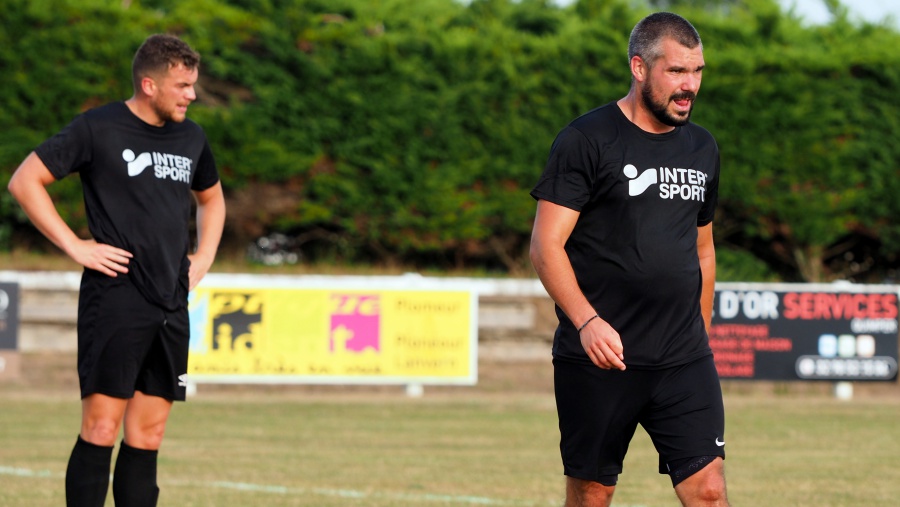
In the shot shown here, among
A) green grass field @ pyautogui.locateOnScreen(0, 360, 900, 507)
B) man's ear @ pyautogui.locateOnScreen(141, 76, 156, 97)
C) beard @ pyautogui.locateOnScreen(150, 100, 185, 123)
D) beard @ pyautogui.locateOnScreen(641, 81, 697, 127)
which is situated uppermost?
man's ear @ pyautogui.locateOnScreen(141, 76, 156, 97)

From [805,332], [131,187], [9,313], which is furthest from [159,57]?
[805,332]

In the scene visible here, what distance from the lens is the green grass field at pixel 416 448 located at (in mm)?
8438

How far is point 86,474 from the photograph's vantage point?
5793 mm

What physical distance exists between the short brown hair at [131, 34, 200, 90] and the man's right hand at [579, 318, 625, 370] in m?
2.06

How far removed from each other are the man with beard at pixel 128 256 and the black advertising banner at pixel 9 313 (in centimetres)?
1052

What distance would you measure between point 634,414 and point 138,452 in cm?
210

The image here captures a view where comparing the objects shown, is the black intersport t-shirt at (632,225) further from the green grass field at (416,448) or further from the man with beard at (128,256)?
the green grass field at (416,448)

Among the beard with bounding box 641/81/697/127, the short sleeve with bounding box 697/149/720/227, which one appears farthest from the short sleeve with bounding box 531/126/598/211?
the short sleeve with bounding box 697/149/720/227

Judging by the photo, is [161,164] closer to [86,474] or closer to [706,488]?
[86,474]

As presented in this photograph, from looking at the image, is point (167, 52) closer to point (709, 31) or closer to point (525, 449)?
point (525, 449)

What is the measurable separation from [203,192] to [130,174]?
2.01 feet

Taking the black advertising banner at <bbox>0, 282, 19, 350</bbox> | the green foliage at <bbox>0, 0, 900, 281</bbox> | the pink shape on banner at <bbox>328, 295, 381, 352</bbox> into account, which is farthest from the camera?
the green foliage at <bbox>0, 0, 900, 281</bbox>

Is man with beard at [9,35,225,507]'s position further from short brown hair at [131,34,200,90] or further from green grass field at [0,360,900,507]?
green grass field at [0,360,900,507]

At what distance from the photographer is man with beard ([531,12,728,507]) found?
4.90 metres
